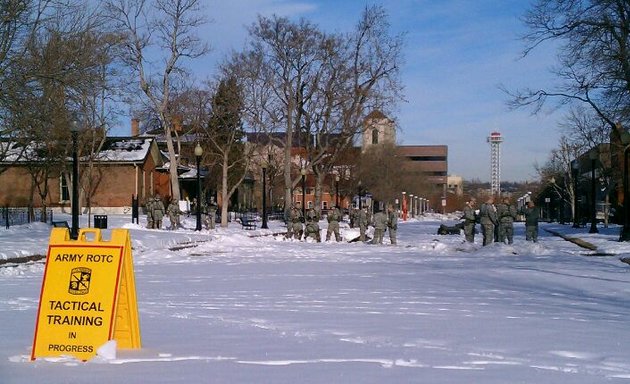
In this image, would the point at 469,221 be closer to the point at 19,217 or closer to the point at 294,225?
the point at 294,225

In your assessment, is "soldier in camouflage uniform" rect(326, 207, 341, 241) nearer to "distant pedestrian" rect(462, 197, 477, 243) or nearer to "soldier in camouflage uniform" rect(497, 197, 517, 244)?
"distant pedestrian" rect(462, 197, 477, 243)

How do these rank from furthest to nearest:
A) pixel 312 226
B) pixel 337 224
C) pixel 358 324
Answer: pixel 337 224 → pixel 312 226 → pixel 358 324

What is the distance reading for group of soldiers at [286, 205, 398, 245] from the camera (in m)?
29.6

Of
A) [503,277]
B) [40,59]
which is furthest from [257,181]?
[503,277]

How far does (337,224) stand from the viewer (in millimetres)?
32344

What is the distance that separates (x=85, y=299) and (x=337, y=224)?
82.8 feet

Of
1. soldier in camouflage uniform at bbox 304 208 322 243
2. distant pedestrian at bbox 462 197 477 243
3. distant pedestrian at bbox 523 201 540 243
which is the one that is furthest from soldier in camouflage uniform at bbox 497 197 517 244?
soldier in camouflage uniform at bbox 304 208 322 243

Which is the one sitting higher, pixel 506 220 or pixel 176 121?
pixel 176 121

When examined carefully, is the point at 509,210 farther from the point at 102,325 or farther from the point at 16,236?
A: the point at 102,325

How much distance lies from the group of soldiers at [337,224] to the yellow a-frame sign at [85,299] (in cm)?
2200

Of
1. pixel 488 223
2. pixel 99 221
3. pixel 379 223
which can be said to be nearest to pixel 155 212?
pixel 99 221

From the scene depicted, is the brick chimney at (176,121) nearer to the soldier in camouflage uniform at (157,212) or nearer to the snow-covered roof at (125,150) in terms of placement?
the snow-covered roof at (125,150)

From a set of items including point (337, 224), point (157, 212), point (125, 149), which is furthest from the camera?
point (125, 149)

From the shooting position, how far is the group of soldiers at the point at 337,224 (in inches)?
1164
